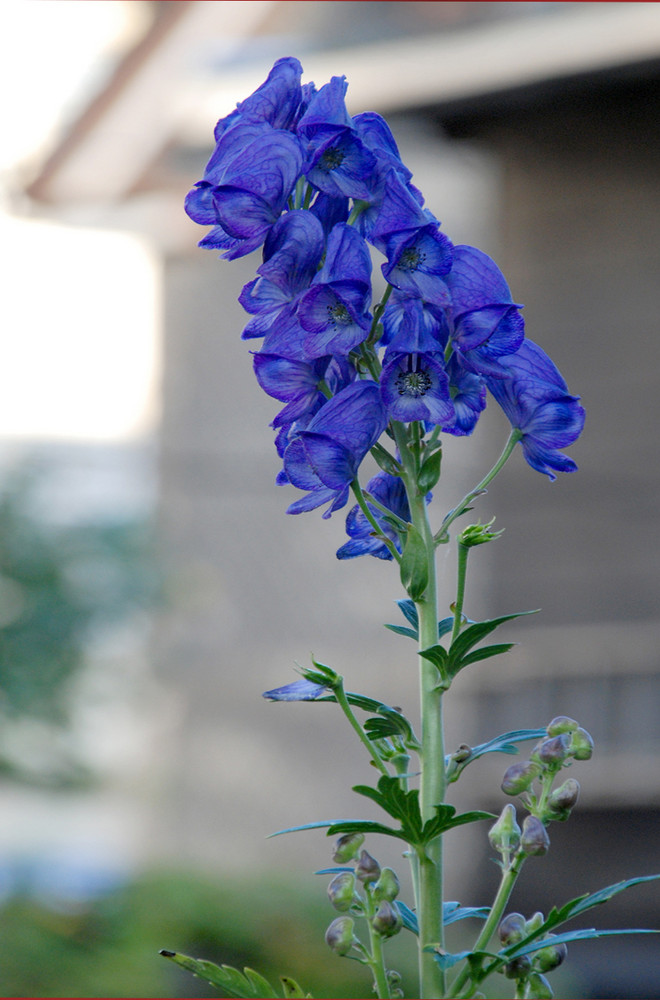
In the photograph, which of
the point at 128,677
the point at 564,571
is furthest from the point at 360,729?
the point at 564,571

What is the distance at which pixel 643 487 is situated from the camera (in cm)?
282

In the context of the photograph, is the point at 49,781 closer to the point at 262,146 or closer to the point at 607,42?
the point at 607,42

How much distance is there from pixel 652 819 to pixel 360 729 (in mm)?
2636

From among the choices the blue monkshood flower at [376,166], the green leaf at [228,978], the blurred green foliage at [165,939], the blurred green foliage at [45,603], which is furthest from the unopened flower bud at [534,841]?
the blurred green foliage at [45,603]

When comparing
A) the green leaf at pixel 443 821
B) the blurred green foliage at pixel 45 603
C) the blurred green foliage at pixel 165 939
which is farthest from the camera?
the blurred green foliage at pixel 45 603

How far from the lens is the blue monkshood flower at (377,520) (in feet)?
1.28

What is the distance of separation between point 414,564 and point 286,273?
0.38ft

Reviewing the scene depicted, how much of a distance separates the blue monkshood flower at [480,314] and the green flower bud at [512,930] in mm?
193

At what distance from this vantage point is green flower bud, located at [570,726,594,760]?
35cm

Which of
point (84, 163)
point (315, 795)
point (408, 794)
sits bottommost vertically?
point (315, 795)

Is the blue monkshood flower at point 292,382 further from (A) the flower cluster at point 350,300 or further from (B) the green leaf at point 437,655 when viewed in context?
(B) the green leaf at point 437,655

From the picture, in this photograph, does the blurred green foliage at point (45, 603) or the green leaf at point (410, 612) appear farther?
the blurred green foliage at point (45, 603)

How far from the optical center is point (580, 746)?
1.15ft

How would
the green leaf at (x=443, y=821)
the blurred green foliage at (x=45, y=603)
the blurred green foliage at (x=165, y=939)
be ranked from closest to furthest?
the green leaf at (x=443, y=821) → the blurred green foliage at (x=165, y=939) → the blurred green foliage at (x=45, y=603)
